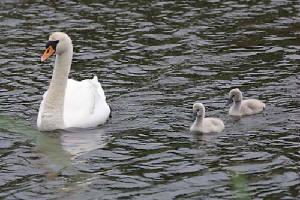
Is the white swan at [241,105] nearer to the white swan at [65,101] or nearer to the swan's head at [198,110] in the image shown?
the swan's head at [198,110]

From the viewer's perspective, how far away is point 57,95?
538 inches

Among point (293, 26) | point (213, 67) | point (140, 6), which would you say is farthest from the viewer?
point (140, 6)

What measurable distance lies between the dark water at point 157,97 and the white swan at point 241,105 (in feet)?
0.43

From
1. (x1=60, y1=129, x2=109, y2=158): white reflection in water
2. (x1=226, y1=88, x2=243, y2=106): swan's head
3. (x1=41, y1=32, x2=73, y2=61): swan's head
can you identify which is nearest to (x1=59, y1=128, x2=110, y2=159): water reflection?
(x1=60, y1=129, x2=109, y2=158): white reflection in water

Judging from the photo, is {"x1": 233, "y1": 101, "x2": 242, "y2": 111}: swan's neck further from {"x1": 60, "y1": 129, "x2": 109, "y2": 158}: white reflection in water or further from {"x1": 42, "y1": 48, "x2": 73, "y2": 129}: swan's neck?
{"x1": 42, "y1": 48, "x2": 73, "y2": 129}: swan's neck

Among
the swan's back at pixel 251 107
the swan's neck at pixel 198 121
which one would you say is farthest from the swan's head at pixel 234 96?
the swan's neck at pixel 198 121

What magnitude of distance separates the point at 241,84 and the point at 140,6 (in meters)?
6.49

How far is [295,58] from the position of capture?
1667 cm

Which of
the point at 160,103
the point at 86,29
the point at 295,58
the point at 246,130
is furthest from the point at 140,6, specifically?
the point at 246,130

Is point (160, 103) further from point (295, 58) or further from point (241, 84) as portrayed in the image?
point (295, 58)

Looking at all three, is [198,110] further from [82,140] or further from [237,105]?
[82,140]

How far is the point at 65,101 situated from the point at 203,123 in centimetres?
245

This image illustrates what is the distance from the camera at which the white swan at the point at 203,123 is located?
42.1 ft

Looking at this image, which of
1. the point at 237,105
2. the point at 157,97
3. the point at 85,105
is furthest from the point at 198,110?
the point at 85,105
